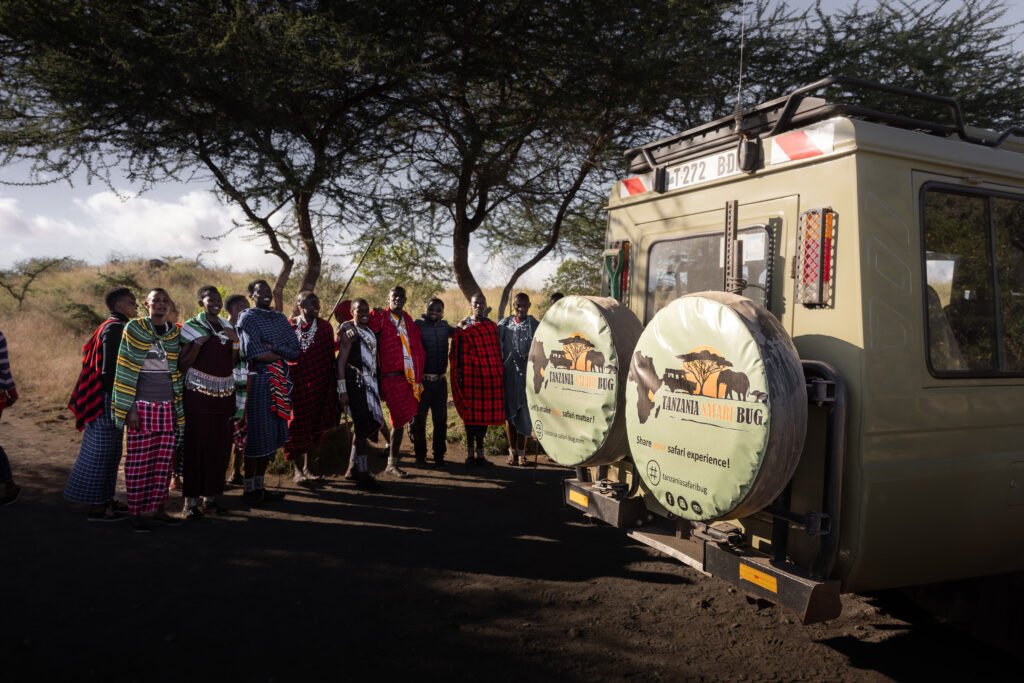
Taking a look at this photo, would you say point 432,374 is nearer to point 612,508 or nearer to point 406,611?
point 406,611

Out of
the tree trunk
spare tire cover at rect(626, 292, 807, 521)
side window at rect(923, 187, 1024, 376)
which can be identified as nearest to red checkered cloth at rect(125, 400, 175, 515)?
spare tire cover at rect(626, 292, 807, 521)

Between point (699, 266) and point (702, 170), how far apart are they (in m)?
0.50

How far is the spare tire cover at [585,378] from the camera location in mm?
3691

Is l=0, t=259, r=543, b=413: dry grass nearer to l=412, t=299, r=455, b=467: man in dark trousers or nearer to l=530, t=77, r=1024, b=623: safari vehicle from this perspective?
l=412, t=299, r=455, b=467: man in dark trousers

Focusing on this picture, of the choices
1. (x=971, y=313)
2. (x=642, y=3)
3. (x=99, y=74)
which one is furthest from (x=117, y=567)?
(x=642, y=3)

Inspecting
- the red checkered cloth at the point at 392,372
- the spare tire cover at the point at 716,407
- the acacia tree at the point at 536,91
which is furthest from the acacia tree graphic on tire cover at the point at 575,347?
the acacia tree at the point at 536,91

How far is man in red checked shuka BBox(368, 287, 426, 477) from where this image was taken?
24.2 feet

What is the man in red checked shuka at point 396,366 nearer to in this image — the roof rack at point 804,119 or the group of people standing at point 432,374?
the group of people standing at point 432,374

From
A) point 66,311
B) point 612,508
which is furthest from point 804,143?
point 66,311

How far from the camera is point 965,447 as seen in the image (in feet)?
10.5

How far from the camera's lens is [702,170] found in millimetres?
3848

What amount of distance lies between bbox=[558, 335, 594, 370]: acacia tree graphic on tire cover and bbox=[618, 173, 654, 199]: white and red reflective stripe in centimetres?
103

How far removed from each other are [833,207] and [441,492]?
4641 millimetres

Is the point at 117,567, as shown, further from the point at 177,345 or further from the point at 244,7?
the point at 244,7
